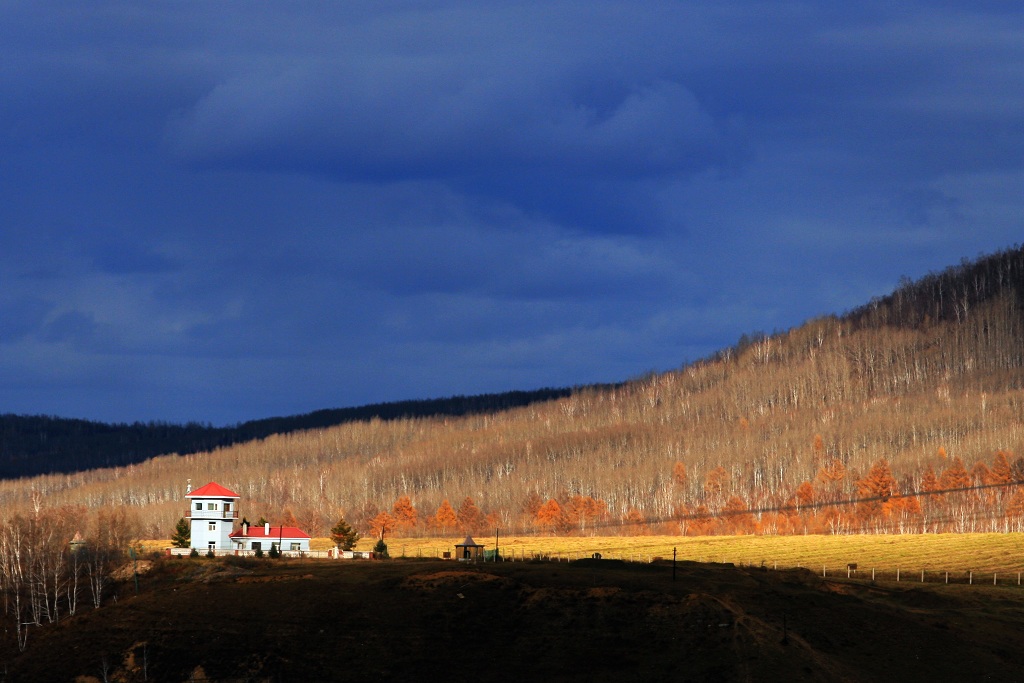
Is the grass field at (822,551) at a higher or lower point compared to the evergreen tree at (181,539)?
lower

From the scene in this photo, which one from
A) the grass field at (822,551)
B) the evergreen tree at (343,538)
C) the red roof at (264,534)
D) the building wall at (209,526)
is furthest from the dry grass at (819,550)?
the building wall at (209,526)

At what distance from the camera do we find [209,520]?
130250 millimetres

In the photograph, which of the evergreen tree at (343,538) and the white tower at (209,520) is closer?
the white tower at (209,520)

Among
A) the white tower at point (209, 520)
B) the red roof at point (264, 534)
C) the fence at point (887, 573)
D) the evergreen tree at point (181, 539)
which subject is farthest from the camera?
the evergreen tree at point (181, 539)

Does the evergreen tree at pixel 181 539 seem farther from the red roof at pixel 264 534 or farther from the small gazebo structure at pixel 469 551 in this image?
the small gazebo structure at pixel 469 551

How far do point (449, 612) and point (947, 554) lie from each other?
57.9 metres

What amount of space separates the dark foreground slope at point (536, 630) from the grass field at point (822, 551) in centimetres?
1662

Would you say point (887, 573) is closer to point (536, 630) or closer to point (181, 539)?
point (536, 630)

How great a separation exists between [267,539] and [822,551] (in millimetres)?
56539

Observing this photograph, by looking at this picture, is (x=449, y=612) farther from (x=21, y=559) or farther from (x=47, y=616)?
(x=21, y=559)

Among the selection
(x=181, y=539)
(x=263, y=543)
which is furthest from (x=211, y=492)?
(x=181, y=539)

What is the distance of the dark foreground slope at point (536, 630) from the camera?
271 feet

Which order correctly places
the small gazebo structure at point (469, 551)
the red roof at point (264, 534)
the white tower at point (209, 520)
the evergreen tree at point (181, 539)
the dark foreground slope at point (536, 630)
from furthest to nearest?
the evergreen tree at point (181, 539)
the red roof at point (264, 534)
the white tower at point (209, 520)
the small gazebo structure at point (469, 551)
the dark foreground slope at point (536, 630)

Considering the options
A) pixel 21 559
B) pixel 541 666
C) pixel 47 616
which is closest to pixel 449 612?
pixel 541 666
